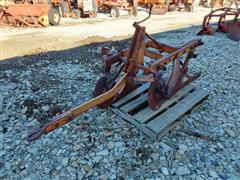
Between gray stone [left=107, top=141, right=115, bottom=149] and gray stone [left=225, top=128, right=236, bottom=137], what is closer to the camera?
gray stone [left=107, top=141, right=115, bottom=149]

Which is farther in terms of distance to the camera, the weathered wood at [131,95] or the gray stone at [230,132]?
the weathered wood at [131,95]

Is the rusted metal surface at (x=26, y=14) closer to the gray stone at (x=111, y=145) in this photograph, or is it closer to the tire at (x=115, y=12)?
the tire at (x=115, y=12)

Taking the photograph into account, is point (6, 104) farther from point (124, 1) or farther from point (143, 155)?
point (124, 1)

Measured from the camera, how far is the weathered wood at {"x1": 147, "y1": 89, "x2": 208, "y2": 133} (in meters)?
3.28

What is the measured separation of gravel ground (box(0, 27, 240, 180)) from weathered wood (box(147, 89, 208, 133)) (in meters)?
0.18

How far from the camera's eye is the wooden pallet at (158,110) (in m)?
3.30

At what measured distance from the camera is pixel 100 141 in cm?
320

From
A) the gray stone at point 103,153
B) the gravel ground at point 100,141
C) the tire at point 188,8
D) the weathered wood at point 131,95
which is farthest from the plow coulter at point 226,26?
the tire at point 188,8

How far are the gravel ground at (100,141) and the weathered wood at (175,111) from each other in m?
0.18

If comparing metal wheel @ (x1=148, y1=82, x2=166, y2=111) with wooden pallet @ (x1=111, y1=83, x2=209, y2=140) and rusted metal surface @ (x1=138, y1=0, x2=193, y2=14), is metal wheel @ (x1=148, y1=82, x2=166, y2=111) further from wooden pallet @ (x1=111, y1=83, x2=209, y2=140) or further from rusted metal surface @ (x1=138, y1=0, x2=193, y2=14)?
rusted metal surface @ (x1=138, y1=0, x2=193, y2=14)

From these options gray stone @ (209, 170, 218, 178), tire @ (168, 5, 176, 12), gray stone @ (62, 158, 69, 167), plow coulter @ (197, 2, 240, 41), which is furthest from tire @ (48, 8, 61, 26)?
gray stone @ (209, 170, 218, 178)

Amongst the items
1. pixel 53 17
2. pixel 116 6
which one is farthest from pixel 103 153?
pixel 116 6

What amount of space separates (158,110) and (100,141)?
102 cm

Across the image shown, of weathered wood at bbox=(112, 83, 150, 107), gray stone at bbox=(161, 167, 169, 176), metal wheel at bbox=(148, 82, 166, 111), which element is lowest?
gray stone at bbox=(161, 167, 169, 176)
